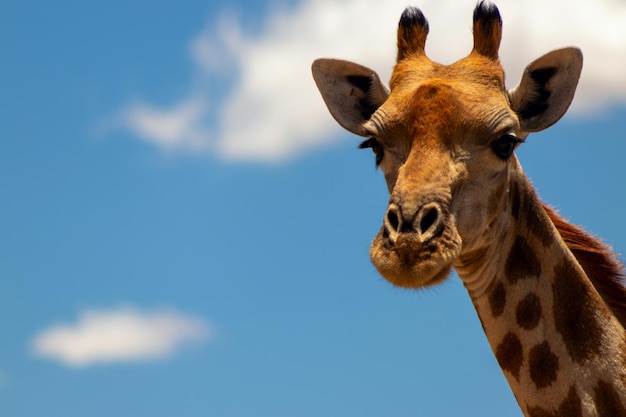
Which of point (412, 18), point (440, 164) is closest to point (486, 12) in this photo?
point (412, 18)

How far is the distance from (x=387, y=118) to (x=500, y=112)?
47.0 inches

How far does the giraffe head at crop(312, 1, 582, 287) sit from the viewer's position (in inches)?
455

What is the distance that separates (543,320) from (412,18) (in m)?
4.08

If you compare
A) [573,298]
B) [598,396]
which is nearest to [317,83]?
[573,298]

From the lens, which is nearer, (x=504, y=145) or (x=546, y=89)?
(x=504, y=145)

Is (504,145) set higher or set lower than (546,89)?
lower

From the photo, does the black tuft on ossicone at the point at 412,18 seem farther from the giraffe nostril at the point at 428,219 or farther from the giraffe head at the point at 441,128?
the giraffe nostril at the point at 428,219

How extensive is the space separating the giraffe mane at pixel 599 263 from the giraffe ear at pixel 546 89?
120 centimetres

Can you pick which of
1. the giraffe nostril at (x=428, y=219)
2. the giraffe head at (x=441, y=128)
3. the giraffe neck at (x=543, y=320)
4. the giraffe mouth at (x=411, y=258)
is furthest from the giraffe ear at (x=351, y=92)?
the giraffe mouth at (x=411, y=258)

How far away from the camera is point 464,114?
40.9 ft

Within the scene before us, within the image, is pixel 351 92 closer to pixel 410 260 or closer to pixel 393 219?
pixel 393 219

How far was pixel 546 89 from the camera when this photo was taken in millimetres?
13375

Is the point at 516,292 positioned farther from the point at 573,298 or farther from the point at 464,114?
the point at 464,114

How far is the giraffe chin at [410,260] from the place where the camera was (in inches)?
445
